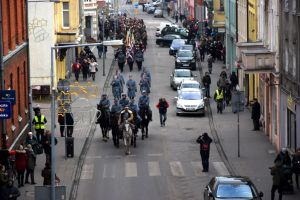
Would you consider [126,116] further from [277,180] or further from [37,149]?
[277,180]

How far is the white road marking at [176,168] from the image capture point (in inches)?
1592

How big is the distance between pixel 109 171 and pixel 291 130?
23.2ft

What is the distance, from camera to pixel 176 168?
41.5 meters

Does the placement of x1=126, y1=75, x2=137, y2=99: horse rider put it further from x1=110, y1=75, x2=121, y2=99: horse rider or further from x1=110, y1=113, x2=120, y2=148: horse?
x1=110, y1=113, x2=120, y2=148: horse

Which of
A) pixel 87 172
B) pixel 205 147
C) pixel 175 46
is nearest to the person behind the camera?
pixel 205 147

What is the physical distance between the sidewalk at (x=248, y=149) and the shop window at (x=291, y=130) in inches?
41.6

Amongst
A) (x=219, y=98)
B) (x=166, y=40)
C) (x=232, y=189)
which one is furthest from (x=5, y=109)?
(x=166, y=40)

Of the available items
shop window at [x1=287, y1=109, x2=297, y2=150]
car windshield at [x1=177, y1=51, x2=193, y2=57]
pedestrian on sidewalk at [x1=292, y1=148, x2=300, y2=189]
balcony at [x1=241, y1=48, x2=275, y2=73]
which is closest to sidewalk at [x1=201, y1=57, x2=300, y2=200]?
pedestrian on sidewalk at [x1=292, y1=148, x2=300, y2=189]

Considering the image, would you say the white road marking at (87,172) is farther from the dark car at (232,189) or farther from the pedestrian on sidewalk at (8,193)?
the dark car at (232,189)

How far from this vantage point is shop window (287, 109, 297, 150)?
40841mm

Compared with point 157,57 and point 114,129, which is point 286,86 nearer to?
point 114,129

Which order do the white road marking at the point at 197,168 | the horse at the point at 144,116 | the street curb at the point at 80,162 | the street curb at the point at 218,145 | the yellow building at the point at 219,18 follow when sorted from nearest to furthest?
1. the street curb at the point at 80,162
2. the white road marking at the point at 197,168
3. the street curb at the point at 218,145
4. the horse at the point at 144,116
5. the yellow building at the point at 219,18

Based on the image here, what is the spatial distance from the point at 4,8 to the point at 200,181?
10068 mm

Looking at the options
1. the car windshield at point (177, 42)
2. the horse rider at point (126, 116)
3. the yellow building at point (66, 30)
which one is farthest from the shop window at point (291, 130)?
the car windshield at point (177, 42)
